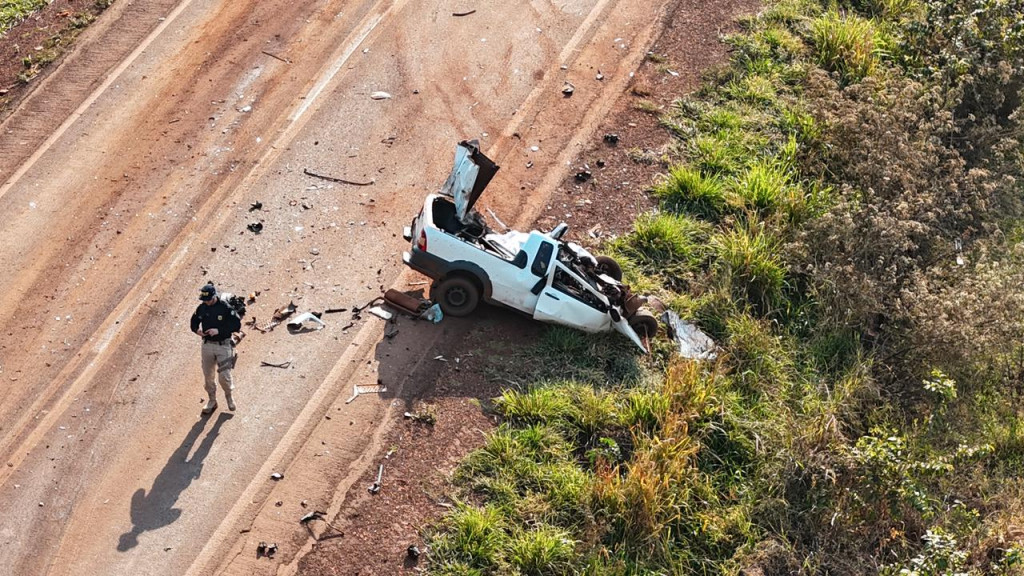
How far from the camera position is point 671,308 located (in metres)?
14.6

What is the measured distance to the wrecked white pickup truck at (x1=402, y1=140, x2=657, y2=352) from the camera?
530 inches

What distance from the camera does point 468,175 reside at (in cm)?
1370

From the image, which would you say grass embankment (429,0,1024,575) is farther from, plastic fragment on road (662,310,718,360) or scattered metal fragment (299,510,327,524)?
scattered metal fragment (299,510,327,524)

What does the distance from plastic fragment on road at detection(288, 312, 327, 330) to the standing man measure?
149 centimetres

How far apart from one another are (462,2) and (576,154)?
4723mm

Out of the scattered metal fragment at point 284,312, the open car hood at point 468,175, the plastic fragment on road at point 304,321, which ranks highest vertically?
the open car hood at point 468,175

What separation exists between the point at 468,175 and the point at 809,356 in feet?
18.0

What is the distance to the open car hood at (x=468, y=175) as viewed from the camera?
13594 millimetres

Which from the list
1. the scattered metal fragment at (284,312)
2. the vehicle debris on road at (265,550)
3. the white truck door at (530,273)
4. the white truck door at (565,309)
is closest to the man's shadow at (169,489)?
the vehicle debris on road at (265,550)

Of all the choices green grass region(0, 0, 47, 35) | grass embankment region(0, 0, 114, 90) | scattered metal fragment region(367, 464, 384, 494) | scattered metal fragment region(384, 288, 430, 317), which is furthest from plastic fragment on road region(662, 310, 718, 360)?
green grass region(0, 0, 47, 35)

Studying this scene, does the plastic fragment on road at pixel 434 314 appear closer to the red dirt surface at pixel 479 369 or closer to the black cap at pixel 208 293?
the red dirt surface at pixel 479 369

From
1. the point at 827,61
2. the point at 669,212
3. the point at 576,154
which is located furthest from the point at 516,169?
the point at 827,61

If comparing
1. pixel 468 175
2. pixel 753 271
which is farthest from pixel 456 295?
pixel 753 271

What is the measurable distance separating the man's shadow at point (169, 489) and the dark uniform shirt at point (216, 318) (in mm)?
1270
